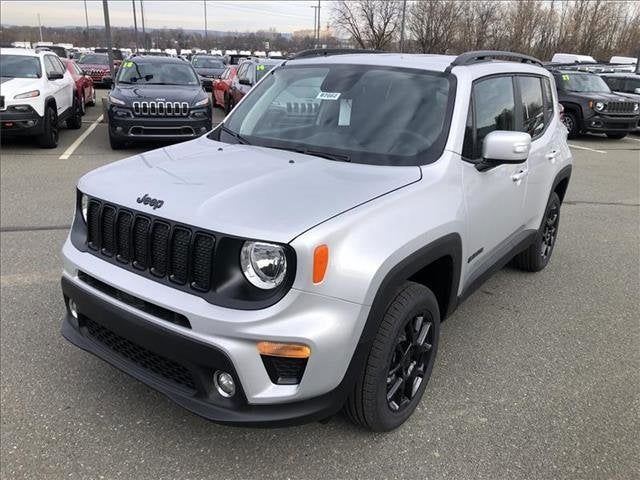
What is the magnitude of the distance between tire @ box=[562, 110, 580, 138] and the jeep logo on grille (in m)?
14.5

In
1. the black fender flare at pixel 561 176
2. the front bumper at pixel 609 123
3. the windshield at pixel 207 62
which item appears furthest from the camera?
the windshield at pixel 207 62

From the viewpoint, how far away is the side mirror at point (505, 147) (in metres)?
3.02

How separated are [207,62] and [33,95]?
18.0 metres

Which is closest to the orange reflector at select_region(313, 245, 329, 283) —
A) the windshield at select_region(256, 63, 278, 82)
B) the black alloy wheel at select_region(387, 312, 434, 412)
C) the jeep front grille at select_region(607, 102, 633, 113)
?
the black alloy wheel at select_region(387, 312, 434, 412)

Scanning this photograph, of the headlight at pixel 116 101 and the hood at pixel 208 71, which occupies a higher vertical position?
the headlight at pixel 116 101

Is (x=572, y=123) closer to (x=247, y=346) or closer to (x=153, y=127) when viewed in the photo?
(x=153, y=127)

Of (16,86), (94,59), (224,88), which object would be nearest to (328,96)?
(16,86)

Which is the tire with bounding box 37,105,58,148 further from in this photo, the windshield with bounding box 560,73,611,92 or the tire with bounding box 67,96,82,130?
the windshield with bounding box 560,73,611,92

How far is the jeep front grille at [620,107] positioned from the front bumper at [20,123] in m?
13.0

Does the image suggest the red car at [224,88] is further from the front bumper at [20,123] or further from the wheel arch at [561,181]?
the wheel arch at [561,181]

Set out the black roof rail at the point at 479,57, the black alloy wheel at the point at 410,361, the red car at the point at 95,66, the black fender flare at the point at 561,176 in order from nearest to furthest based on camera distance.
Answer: the black alloy wheel at the point at 410,361 → the black roof rail at the point at 479,57 → the black fender flare at the point at 561,176 → the red car at the point at 95,66

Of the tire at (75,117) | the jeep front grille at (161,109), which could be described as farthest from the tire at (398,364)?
the tire at (75,117)

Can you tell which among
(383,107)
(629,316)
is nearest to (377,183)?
(383,107)

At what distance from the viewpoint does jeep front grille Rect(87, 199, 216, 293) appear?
2291 millimetres
